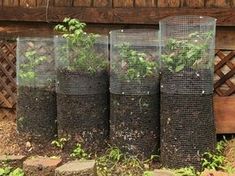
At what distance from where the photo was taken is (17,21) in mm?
8367

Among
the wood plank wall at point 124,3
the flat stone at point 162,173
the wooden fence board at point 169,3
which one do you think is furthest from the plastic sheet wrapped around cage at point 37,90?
the flat stone at point 162,173

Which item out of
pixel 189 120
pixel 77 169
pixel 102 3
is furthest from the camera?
pixel 102 3

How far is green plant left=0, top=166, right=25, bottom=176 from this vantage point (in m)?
6.40

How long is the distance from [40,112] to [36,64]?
628 millimetres

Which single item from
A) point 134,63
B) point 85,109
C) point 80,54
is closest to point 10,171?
point 85,109

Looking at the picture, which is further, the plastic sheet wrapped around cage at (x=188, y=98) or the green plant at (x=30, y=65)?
the green plant at (x=30, y=65)

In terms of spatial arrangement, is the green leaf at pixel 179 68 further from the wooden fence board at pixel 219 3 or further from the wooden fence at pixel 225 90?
the wooden fence board at pixel 219 3

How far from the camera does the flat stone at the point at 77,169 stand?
233 inches

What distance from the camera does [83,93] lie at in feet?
22.2

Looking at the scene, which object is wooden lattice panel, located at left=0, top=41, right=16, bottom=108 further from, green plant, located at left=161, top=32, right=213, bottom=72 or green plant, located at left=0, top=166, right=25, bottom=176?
green plant, located at left=161, top=32, right=213, bottom=72

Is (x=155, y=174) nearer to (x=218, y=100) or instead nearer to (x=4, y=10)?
(x=218, y=100)

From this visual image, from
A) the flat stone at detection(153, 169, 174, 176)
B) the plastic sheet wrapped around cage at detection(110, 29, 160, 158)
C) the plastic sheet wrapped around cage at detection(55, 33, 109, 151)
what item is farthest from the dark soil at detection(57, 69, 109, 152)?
the flat stone at detection(153, 169, 174, 176)

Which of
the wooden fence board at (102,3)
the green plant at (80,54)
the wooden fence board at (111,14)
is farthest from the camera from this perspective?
the wooden fence board at (102,3)

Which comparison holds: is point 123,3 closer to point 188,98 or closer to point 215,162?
point 188,98
